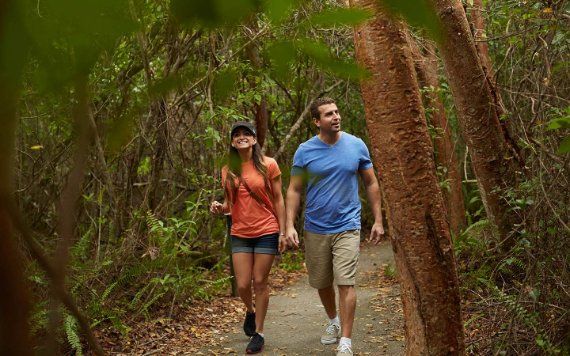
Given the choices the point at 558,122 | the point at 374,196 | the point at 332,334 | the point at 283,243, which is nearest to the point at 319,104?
the point at 374,196

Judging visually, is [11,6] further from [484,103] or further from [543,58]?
[484,103]

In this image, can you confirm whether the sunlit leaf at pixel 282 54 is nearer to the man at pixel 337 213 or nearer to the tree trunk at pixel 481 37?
the man at pixel 337 213

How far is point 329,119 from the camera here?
21.9 feet

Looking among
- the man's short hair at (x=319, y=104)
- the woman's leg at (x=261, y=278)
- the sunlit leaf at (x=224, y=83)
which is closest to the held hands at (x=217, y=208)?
the woman's leg at (x=261, y=278)

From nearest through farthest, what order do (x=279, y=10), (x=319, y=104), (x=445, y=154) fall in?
(x=279, y=10) < (x=319, y=104) < (x=445, y=154)

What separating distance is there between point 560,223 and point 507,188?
1.79 m

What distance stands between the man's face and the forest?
0.54 metres

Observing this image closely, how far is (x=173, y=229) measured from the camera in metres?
8.93

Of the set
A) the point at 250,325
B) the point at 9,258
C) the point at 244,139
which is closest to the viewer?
the point at 9,258

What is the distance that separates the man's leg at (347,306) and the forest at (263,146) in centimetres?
96

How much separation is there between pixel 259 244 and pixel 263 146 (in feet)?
18.3

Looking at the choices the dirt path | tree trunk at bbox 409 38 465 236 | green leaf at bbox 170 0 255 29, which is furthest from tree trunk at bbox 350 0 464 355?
tree trunk at bbox 409 38 465 236

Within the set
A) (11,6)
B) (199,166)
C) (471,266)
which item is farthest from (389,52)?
(199,166)

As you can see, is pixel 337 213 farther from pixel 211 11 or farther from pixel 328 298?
pixel 211 11
